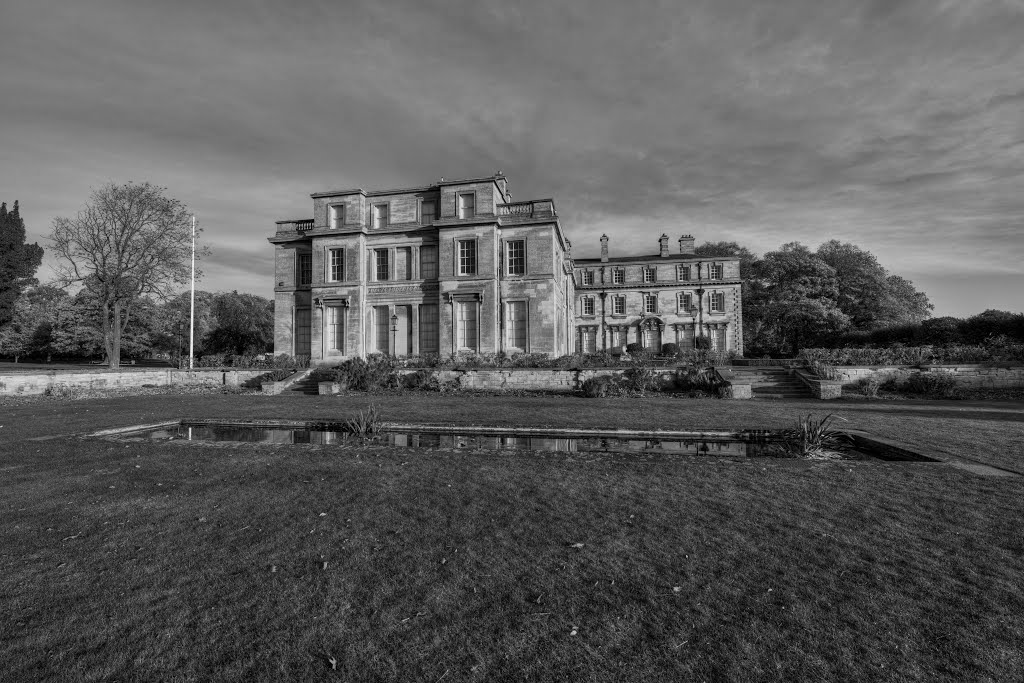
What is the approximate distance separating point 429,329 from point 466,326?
243 cm

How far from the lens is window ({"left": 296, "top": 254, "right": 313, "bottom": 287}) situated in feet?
99.0

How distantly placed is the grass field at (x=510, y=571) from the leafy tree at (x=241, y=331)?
4199 cm

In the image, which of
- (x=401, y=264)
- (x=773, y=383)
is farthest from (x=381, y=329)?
(x=773, y=383)

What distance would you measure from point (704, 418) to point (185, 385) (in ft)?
80.9

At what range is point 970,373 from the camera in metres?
18.6

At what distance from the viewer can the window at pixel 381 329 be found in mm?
28936

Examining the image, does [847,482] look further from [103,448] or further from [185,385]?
[185,385]

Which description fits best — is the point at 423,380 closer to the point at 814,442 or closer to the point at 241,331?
the point at 814,442

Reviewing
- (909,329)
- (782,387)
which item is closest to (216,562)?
(782,387)

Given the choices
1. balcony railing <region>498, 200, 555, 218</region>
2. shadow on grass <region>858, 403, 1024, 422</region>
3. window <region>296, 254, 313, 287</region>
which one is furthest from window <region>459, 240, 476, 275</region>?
shadow on grass <region>858, 403, 1024, 422</region>

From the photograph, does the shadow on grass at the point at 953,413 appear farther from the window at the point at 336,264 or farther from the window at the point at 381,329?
the window at the point at 336,264

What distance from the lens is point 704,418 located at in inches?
470

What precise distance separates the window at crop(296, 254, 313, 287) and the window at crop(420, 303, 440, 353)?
7976 mm

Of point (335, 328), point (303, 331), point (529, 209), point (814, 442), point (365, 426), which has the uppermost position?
point (529, 209)
